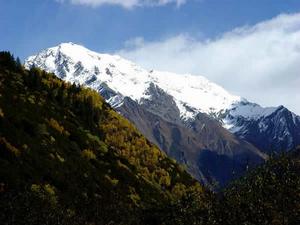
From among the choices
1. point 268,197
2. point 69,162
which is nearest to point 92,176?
point 69,162

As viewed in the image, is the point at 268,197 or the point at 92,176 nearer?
the point at 268,197

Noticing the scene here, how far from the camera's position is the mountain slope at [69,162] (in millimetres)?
53625

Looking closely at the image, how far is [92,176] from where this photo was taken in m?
91.9

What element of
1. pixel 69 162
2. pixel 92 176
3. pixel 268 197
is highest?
pixel 268 197

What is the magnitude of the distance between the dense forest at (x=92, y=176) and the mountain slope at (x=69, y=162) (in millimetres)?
182

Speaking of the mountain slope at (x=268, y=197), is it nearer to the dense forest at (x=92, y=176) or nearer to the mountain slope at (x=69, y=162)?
the dense forest at (x=92, y=176)

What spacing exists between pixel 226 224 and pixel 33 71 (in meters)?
117

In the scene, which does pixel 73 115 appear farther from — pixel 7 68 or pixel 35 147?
pixel 35 147

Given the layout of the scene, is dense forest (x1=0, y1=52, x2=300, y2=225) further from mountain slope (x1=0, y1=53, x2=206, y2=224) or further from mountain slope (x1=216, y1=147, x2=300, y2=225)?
mountain slope (x1=0, y1=53, x2=206, y2=224)

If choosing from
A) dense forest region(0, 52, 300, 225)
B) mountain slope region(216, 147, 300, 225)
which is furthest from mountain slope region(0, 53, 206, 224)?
mountain slope region(216, 147, 300, 225)

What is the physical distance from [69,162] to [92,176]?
13.7 ft

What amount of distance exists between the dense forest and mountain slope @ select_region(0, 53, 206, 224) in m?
0.18

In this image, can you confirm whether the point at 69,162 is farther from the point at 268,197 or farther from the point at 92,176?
the point at 268,197

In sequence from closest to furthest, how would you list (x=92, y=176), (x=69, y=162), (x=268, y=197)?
(x=268, y=197), (x=69, y=162), (x=92, y=176)
